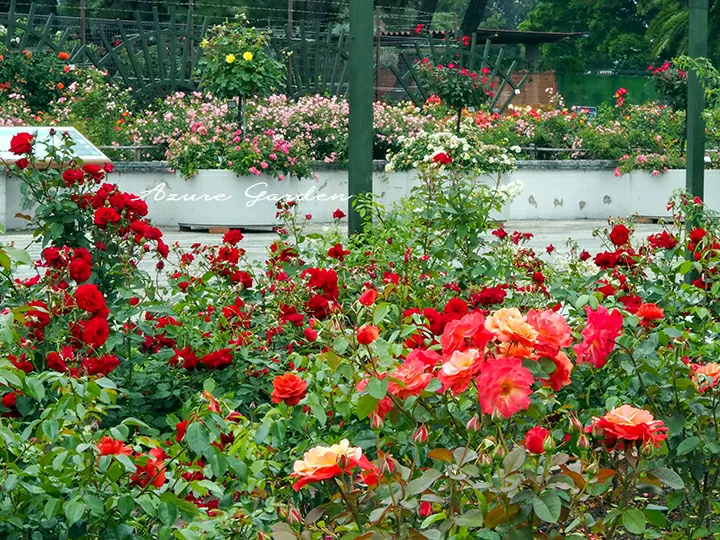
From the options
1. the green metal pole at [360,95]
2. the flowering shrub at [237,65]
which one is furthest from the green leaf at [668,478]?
the flowering shrub at [237,65]

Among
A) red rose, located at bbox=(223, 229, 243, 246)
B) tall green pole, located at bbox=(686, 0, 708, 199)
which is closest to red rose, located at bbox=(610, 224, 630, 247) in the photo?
red rose, located at bbox=(223, 229, 243, 246)

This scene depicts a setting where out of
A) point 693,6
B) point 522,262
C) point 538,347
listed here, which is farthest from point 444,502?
point 693,6

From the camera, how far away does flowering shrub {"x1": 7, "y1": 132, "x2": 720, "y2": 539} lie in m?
2.12

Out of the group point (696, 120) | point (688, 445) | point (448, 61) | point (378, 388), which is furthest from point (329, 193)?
point (378, 388)

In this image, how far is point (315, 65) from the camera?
2141 cm

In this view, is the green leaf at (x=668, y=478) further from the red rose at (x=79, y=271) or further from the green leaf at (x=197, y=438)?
the red rose at (x=79, y=271)

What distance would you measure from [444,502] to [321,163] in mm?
14058

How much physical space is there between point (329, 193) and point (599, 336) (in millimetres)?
13771

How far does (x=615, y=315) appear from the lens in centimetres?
253

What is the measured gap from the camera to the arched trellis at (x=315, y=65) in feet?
69.7

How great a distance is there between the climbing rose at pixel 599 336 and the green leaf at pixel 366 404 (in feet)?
1.67

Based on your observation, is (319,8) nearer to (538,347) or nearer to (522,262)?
(522,262)

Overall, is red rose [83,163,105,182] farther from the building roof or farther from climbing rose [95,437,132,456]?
the building roof

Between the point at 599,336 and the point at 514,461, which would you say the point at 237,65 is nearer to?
the point at 599,336
